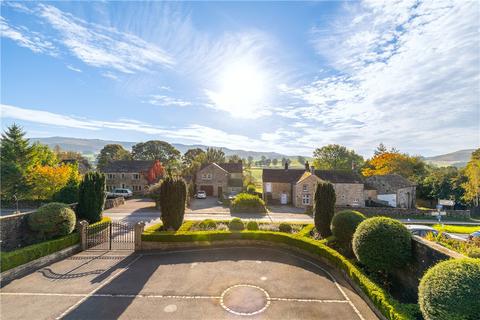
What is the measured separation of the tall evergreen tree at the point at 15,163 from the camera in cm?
3088

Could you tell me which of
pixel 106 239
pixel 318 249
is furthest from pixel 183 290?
pixel 106 239

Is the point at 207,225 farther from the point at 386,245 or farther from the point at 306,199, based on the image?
the point at 306,199

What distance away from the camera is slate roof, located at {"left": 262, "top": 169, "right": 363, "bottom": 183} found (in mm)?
38375

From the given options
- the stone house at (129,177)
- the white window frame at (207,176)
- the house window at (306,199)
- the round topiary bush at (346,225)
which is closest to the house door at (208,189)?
the white window frame at (207,176)

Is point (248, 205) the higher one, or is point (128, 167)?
point (128, 167)

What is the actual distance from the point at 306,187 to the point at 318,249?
22.1m

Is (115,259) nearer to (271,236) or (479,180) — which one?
(271,236)

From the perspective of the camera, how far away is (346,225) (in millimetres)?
15031

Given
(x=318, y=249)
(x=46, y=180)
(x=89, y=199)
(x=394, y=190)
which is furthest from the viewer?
(x=394, y=190)

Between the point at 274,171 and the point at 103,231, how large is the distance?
31.0m

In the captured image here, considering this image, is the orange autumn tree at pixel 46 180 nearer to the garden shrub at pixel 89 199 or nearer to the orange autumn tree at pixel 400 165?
the garden shrub at pixel 89 199

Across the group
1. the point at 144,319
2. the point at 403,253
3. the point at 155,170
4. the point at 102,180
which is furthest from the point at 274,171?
the point at 144,319

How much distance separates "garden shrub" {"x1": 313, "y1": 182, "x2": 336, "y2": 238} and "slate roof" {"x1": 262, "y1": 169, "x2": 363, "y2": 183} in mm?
20474

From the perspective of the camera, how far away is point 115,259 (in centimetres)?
1564
